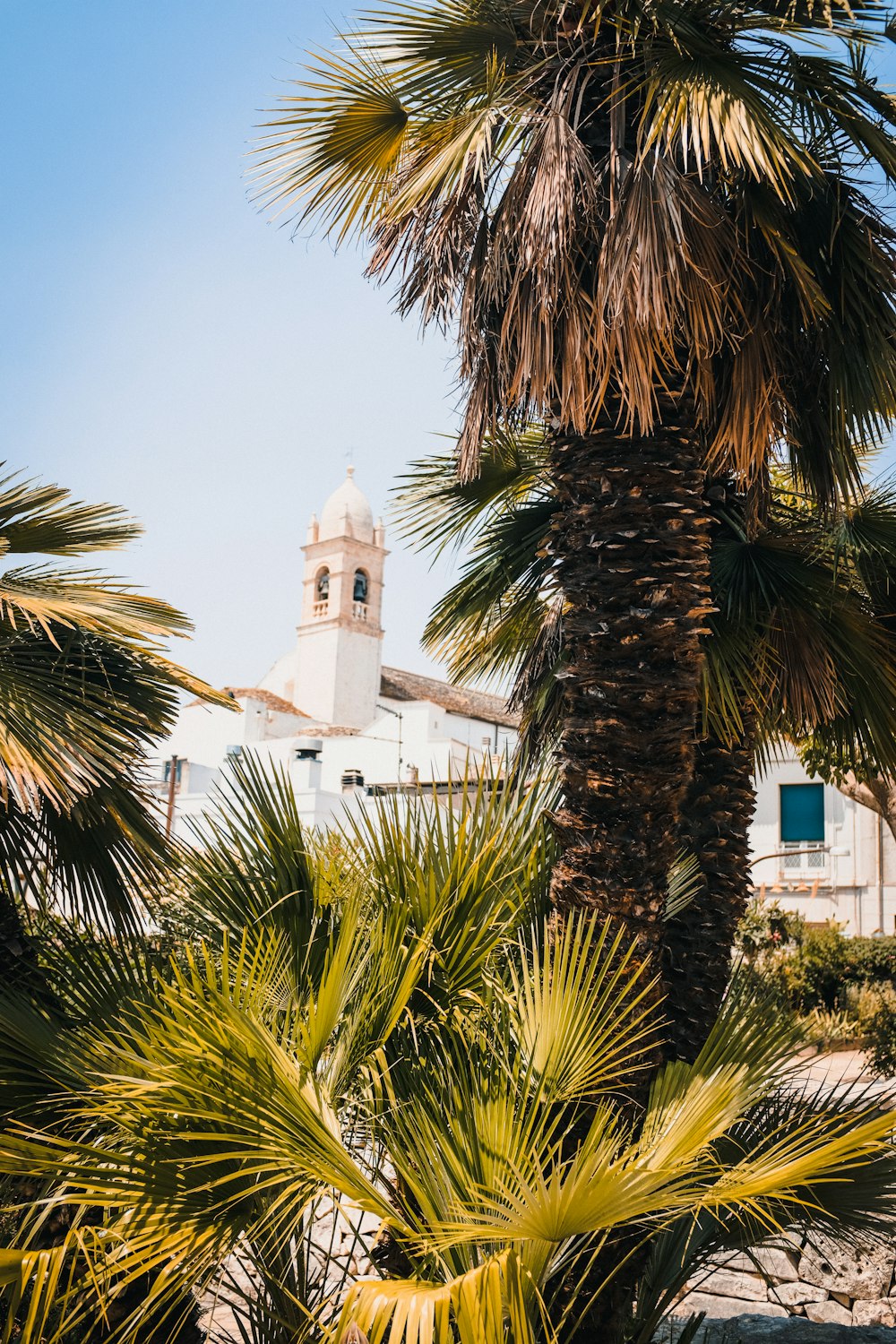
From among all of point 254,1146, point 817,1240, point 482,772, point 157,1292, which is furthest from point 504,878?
point 817,1240

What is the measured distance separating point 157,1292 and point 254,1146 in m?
0.37

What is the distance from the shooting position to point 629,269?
412cm

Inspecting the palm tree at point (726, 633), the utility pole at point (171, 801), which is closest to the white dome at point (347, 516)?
the utility pole at point (171, 801)

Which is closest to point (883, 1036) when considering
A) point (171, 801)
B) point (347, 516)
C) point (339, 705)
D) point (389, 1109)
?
point (389, 1109)

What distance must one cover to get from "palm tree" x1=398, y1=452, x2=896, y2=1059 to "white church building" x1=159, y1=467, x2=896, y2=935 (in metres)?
0.57

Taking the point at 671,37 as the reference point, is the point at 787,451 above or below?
below

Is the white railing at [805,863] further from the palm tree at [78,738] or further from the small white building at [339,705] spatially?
the palm tree at [78,738]

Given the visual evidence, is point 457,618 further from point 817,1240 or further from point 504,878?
point 817,1240

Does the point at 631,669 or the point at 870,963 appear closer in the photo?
the point at 631,669

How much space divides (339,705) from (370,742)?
16.7 meters

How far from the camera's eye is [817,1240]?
6.45m

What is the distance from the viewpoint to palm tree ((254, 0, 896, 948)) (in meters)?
4.14

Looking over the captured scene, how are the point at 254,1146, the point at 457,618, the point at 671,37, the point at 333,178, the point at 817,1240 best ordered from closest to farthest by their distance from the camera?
the point at 254,1146 → the point at 671,37 → the point at 333,178 → the point at 817,1240 → the point at 457,618

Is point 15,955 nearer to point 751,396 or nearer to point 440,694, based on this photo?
point 751,396
